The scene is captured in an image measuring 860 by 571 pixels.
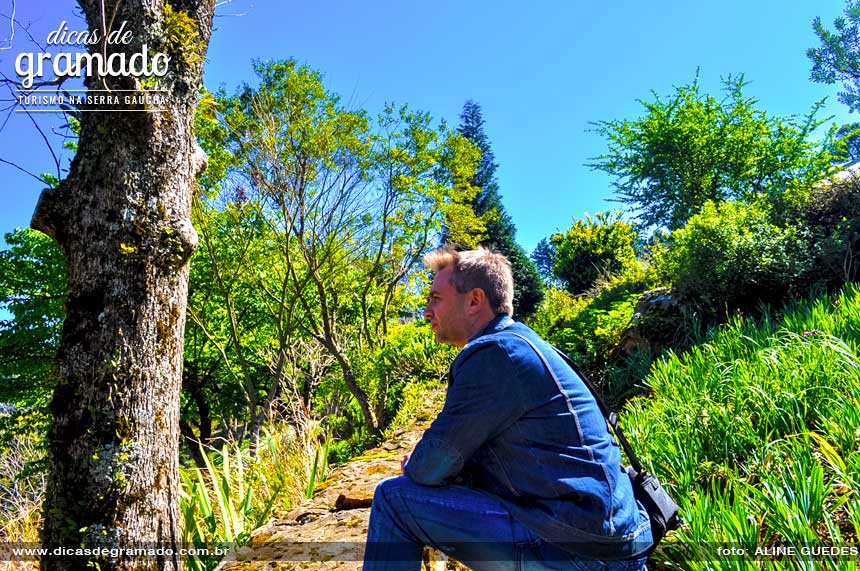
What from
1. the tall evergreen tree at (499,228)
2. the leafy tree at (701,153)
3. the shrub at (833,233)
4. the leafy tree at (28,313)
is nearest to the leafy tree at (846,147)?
the leafy tree at (701,153)

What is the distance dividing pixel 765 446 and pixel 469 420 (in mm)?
1934

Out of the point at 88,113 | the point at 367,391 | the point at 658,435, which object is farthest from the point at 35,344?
the point at 658,435

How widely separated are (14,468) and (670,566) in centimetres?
705

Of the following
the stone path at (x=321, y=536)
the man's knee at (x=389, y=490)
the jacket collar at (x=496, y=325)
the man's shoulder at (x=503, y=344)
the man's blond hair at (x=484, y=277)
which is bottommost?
the stone path at (x=321, y=536)

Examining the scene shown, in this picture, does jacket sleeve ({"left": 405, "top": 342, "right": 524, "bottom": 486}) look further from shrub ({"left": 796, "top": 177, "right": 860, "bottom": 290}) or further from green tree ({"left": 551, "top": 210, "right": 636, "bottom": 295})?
green tree ({"left": 551, "top": 210, "right": 636, "bottom": 295})

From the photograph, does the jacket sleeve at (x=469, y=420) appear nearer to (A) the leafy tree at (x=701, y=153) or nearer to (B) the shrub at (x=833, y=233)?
(B) the shrub at (x=833, y=233)

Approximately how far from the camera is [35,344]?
13.0m

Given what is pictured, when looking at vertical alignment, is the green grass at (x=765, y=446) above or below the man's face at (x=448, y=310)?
below

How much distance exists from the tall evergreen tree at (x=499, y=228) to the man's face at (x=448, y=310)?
625 inches

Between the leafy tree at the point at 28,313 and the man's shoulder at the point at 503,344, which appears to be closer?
the man's shoulder at the point at 503,344

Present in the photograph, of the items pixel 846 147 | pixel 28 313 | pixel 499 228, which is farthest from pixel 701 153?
pixel 28 313

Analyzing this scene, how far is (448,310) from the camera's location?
200cm

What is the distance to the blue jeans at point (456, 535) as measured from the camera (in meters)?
1.49

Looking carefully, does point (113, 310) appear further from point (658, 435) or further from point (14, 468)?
point (14, 468)
